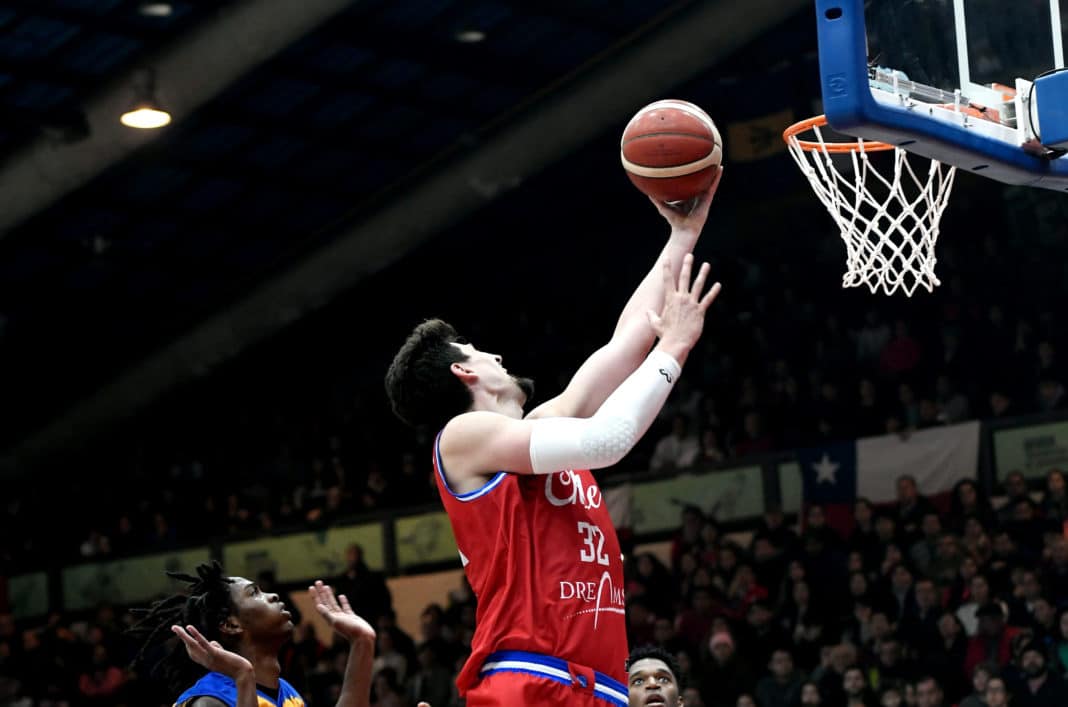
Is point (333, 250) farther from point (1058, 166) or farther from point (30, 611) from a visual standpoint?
point (1058, 166)

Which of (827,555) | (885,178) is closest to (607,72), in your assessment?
(827,555)

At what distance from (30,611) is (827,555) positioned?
10.7 metres

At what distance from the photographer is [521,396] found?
4352 mm

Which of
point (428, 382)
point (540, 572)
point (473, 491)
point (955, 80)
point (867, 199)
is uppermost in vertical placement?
point (955, 80)

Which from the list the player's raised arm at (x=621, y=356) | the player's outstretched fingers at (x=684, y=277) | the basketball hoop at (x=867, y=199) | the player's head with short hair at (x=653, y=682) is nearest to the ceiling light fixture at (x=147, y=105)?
the basketball hoop at (x=867, y=199)

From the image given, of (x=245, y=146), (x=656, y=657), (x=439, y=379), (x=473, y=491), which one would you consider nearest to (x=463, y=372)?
(x=439, y=379)

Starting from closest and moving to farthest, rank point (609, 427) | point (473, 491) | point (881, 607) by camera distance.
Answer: point (609, 427)
point (473, 491)
point (881, 607)

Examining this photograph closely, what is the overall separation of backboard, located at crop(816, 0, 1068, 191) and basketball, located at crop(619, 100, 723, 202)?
0.47 m

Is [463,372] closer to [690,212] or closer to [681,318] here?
[681,318]

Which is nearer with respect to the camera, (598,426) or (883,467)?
(598,426)

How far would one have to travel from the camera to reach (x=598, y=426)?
12.5ft

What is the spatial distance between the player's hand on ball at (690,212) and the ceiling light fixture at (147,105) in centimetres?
1097

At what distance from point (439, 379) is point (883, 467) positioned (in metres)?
9.30

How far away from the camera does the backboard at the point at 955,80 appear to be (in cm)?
472
